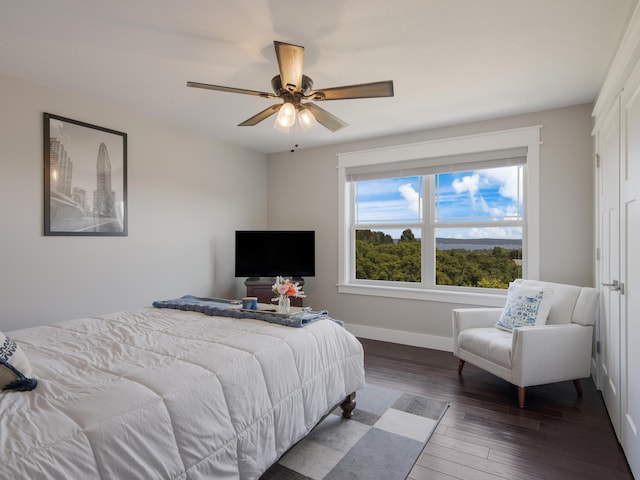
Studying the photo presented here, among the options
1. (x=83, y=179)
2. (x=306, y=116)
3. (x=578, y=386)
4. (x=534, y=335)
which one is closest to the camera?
(x=306, y=116)

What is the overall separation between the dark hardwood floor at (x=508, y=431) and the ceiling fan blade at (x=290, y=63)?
7.56ft

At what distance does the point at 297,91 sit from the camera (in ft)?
7.47

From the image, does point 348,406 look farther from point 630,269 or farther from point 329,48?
point 329,48

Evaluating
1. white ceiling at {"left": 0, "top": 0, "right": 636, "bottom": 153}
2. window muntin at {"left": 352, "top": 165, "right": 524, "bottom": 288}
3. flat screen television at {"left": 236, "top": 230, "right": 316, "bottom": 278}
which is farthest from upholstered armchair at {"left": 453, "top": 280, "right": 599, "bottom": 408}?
flat screen television at {"left": 236, "top": 230, "right": 316, "bottom": 278}

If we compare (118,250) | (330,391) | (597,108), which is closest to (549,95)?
(597,108)

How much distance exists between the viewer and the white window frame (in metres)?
3.57

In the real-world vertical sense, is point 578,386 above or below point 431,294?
below

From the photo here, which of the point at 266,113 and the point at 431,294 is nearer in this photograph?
the point at 266,113

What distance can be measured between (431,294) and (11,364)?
3.67m

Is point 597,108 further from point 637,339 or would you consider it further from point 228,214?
point 228,214

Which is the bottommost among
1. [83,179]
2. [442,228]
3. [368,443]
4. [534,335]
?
[368,443]

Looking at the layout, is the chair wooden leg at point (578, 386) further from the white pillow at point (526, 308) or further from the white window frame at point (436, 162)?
the white window frame at point (436, 162)

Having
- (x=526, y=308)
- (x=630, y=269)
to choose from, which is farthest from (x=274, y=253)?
(x=630, y=269)

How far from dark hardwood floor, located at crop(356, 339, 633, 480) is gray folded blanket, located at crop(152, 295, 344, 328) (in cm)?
101
